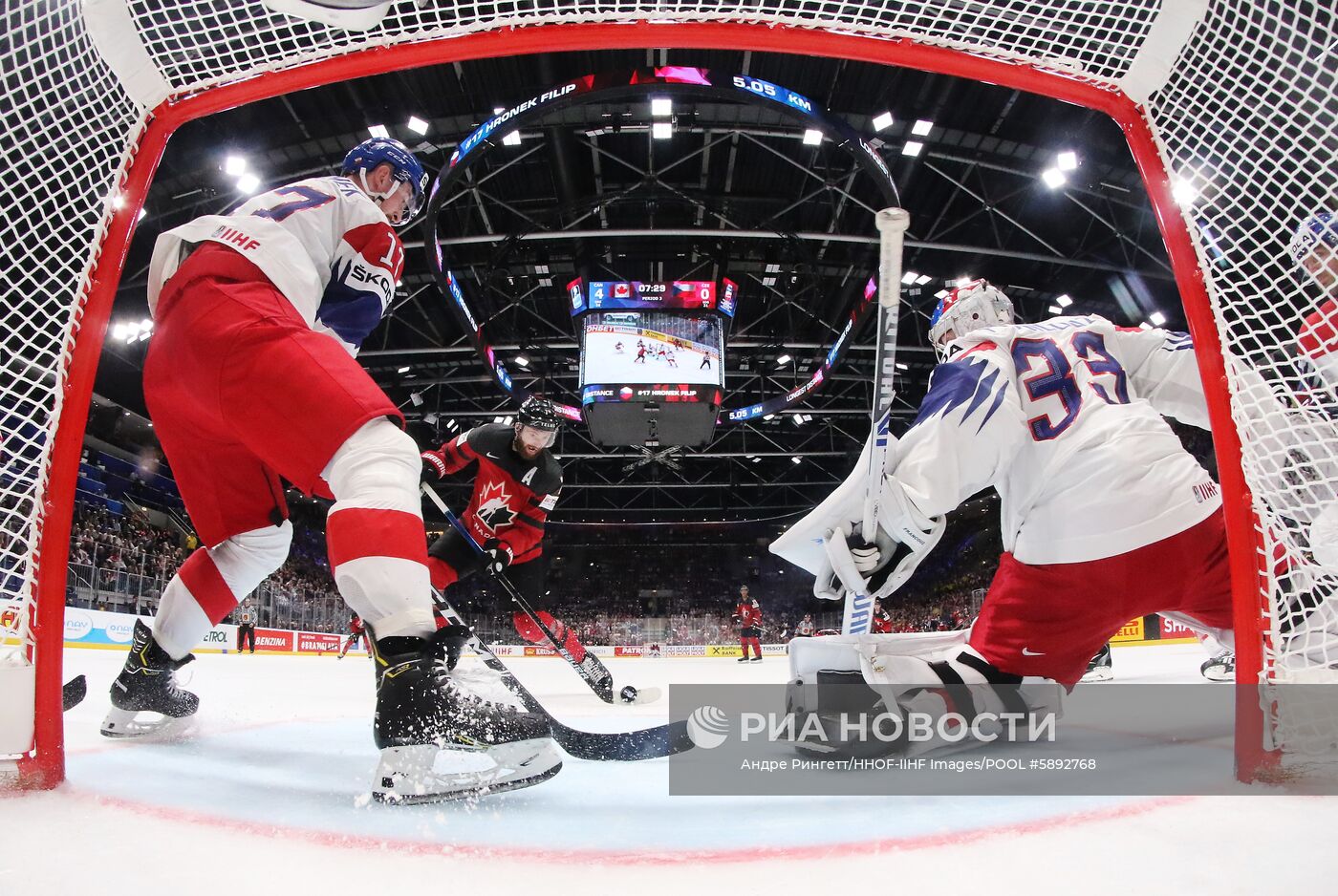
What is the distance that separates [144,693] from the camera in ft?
5.11

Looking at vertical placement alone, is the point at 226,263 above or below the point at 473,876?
above

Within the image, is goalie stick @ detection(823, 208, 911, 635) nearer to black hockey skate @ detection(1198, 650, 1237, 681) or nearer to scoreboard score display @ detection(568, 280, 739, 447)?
black hockey skate @ detection(1198, 650, 1237, 681)

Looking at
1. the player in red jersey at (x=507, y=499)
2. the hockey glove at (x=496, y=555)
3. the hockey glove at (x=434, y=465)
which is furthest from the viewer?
the hockey glove at (x=496, y=555)

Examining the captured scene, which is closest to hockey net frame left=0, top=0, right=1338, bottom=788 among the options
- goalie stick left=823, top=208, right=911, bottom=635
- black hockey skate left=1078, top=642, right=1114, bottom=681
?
goalie stick left=823, top=208, right=911, bottom=635

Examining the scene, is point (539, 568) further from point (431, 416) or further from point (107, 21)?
point (431, 416)

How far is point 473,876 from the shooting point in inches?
26.9

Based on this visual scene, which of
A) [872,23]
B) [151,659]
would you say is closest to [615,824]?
[151,659]

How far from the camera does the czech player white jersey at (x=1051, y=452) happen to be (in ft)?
4.68

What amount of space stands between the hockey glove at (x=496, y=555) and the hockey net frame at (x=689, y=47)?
2.64 m

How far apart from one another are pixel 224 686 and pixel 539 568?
194 cm

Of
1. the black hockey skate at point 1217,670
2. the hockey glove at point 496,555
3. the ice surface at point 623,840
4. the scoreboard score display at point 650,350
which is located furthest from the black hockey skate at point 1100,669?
the scoreboard score display at point 650,350

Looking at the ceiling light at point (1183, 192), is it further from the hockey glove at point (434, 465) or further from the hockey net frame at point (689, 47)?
the hockey glove at point (434, 465)

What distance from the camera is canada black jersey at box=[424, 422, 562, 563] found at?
12.9 ft

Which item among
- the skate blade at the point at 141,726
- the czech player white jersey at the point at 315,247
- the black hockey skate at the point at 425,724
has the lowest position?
the skate blade at the point at 141,726
